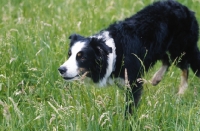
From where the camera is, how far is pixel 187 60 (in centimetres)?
548

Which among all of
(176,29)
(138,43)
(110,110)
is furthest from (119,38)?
(110,110)

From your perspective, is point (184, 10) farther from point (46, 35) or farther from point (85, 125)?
point (85, 125)

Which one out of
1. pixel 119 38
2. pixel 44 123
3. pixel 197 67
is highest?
pixel 119 38

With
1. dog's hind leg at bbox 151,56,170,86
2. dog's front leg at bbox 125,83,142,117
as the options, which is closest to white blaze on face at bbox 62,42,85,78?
dog's front leg at bbox 125,83,142,117

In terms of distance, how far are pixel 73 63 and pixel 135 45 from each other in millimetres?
744

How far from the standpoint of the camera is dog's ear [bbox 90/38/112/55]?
4402 mm

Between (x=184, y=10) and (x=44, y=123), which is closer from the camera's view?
(x=44, y=123)

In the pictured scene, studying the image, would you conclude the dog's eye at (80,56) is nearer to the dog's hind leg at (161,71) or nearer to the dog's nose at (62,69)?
the dog's nose at (62,69)

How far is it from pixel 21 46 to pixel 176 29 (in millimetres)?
1864

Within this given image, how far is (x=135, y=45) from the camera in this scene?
4676 mm

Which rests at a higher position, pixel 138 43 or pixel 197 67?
pixel 138 43

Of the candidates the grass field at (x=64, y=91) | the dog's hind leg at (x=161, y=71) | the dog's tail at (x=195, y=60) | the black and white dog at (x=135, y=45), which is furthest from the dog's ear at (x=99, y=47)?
the dog's tail at (x=195, y=60)

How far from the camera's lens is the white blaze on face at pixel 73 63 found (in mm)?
4293

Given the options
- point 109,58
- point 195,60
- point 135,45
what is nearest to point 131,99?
point 109,58
